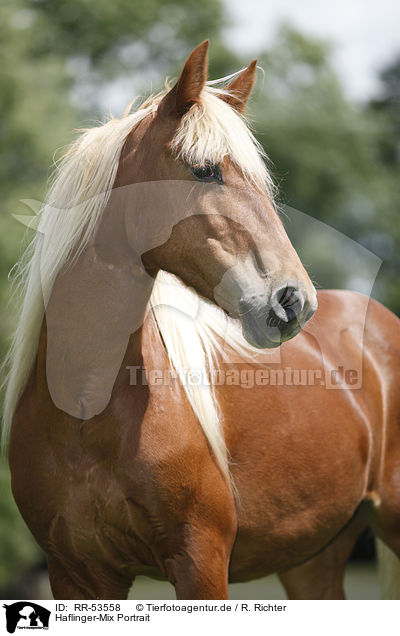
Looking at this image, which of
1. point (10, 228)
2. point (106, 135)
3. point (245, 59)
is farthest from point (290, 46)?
point (106, 135)

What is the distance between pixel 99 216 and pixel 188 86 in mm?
621

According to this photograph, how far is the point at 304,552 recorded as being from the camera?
3.63 meters

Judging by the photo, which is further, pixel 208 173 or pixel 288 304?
pixel 208 173

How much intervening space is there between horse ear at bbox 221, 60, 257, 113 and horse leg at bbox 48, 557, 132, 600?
2064mm

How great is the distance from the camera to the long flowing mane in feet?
8.82

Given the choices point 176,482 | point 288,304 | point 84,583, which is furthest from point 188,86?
point 84,583

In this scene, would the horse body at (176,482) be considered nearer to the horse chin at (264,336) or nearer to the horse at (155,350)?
the horse at (155,350)

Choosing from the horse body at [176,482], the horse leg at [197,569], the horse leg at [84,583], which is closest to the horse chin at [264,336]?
the horse body at [176,482]
